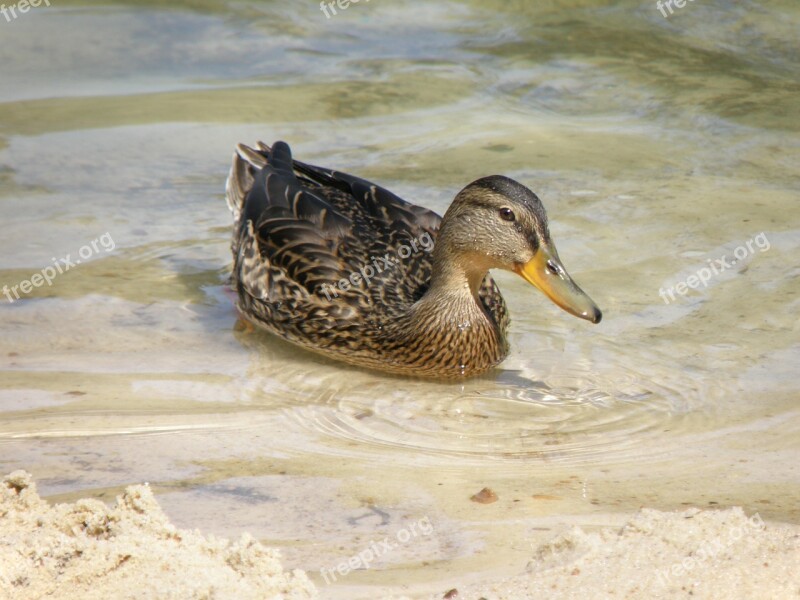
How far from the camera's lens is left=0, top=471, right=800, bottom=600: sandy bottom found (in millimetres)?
3998

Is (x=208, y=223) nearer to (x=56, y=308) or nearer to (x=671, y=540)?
(x=56, y=308)

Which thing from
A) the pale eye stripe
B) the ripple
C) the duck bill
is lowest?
the ripple

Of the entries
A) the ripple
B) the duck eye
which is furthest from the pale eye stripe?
the duck eye

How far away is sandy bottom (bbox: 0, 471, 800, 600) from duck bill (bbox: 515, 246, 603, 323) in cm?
164

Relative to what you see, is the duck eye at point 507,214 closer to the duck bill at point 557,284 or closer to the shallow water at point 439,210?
the duck bill at point 557,284

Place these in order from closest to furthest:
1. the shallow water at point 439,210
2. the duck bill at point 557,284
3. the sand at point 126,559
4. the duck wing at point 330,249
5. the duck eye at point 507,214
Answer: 1. the sand at point 126,559
2. the shallow water at point 439,210
3. the duck bill at point 557,284
4. the duck eye at point 507,214
5. the duck wing at point 330,249

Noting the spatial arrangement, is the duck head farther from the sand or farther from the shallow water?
the sand

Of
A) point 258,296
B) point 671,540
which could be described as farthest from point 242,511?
point 258,296

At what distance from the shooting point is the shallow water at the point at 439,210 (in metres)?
5.16

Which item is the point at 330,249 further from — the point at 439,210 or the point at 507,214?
the point at 439,210

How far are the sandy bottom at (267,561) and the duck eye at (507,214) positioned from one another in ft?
6.98

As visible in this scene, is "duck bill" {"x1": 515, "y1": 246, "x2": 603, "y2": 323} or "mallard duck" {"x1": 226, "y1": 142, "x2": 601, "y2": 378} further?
"mallard duck" {"x1": 226, "y1": 142, "x2": 601, "y2": 378}

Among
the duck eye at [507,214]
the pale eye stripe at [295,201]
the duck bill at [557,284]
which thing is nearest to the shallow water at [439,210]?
the duck bill at [557,284]

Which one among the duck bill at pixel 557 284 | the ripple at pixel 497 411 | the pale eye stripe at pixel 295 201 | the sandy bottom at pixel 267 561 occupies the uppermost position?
the pale eye stripe at pixel 295 201
